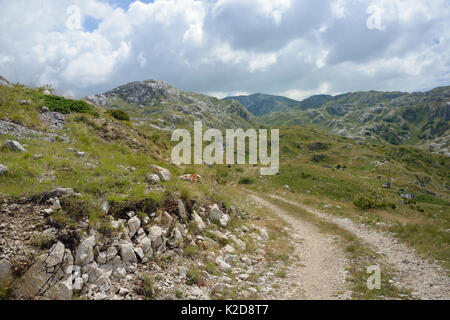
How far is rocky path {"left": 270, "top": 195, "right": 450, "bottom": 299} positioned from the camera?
422 inches

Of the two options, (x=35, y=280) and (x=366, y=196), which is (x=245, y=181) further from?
(x=35, y=280)

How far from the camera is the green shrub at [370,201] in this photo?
A: 27.8 meters

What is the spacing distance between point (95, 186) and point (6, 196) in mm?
3096

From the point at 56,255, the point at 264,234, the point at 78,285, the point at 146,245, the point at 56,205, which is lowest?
the point at 264,234

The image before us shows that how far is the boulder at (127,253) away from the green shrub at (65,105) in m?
20.4

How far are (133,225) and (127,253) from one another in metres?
1.41

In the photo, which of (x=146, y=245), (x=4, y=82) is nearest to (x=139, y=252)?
(x=146, y=245)

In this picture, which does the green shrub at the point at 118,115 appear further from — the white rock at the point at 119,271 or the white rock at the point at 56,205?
the white rock at the point at 119,271

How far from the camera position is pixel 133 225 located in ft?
34.2

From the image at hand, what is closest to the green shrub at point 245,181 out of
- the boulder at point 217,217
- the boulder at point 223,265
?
the boulder at point 217,217

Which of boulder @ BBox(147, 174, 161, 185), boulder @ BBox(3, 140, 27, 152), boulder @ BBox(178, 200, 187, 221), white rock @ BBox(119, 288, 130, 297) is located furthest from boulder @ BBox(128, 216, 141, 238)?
boulder @ BBox(3, 140, 27, 152)

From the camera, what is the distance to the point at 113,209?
1055cm

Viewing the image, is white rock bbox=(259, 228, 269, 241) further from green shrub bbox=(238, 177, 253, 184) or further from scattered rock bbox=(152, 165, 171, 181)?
green shrub bbox=(238, 177, 253, 184)
